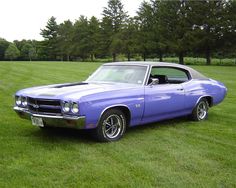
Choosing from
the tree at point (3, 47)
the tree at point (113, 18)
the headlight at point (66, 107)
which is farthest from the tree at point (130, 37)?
the headlight at point (66, 107)

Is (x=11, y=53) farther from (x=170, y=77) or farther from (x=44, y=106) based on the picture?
(x=44, y=106)

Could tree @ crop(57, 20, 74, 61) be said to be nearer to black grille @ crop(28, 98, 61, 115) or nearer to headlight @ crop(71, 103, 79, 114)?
black grille @ crop(28, 98, 61, 115)

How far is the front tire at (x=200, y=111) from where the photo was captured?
331 inches

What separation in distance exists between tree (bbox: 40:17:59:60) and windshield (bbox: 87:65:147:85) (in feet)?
285

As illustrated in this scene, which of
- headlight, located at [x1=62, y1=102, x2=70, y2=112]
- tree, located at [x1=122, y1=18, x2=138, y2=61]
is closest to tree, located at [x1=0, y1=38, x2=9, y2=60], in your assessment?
tree, located at [x1=122, y1=18, x2=138, y2=61]

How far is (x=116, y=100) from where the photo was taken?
641cm

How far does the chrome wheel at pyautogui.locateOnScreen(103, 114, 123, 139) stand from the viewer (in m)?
6.48

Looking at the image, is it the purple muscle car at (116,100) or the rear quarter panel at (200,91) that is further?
the rear quarter panel at (200,91)

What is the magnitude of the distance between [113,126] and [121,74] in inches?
55.5

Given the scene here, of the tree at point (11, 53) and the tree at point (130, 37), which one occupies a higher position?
the tree at point (130, 37)

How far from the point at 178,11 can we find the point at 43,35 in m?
48.6

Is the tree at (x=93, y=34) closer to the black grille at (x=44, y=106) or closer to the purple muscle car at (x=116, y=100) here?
the purple muscle car at (x=116, y=100)

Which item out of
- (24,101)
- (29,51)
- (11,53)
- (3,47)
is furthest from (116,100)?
(3,47)

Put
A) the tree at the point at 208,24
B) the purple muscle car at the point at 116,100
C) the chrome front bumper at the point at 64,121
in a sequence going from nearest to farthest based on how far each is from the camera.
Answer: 1. the chrome front bumper at the point at 64,121
2. the purple muscle car at the point at 116,100
3. the tree at the point at 208,24
